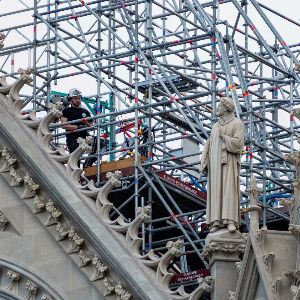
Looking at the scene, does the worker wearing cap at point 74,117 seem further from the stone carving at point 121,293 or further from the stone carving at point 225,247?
the stone carving at point 225,247

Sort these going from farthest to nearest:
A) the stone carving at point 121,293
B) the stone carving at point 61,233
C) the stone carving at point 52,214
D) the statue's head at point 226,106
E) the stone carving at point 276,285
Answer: the stone carving at point 52,214 < the stone carving at point 61,233 < the stone carving at point 121,293 < the statue's head at point 226,106 < the stone carving at point 276,285

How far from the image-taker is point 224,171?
41.2 meters

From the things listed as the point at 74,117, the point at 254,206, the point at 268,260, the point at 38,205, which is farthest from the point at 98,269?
the point at 74,117

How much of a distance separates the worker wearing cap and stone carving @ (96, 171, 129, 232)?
201 inches

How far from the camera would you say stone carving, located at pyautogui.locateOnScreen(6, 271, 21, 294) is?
43.4m

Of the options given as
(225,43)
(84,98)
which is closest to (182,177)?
(84,98)

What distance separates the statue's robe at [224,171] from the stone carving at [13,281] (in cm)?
434

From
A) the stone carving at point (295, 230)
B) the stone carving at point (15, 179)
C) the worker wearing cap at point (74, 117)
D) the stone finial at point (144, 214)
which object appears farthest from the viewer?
the worker wearing cap at point (74, 117)

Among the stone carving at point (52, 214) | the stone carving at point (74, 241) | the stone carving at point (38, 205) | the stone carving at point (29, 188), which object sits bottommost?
the stone carving at point (74, 241)

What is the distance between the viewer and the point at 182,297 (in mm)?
41531

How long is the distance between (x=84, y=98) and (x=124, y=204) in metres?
7.97

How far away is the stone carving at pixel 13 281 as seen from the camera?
142 ft

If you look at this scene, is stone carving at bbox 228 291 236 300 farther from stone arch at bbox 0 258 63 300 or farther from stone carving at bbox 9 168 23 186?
stone carving at bbox 9 168 23 186

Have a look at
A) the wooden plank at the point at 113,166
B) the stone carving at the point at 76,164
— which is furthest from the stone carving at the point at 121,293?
the wooden plank at the point at 113,166
